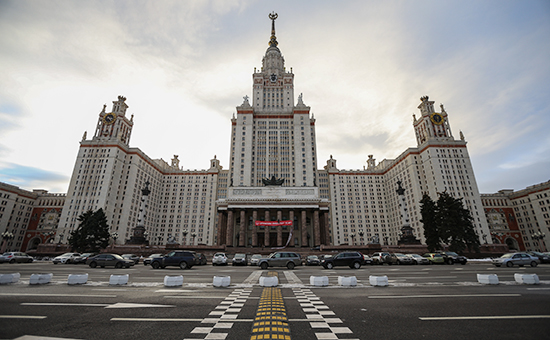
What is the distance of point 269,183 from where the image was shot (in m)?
72.3

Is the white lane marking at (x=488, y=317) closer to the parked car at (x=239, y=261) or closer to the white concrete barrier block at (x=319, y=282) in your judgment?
the white concrete barrier block at (x=319, y=282)

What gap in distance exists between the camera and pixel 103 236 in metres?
52.8

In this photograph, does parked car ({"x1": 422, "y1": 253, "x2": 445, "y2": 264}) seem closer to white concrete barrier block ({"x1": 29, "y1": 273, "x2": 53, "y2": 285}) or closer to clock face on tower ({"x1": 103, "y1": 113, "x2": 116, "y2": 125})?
white concrete barrier block ({"x1": 29, "y1": 273, "x2": 53, "y2": 285})

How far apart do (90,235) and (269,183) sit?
4367cm

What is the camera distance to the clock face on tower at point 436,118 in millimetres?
96688

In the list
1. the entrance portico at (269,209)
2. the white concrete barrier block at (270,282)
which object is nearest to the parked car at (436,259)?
the white concrete barrier block at (270,282)

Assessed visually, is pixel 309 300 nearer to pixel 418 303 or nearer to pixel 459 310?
pixel 418 303

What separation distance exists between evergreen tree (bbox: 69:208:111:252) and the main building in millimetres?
14888

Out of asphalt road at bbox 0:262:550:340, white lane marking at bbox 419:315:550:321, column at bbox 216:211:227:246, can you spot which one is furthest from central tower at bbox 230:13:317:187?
white lane marking at bbox 419:315:550:321

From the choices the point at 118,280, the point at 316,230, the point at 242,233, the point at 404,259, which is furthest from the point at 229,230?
the point at 118,280

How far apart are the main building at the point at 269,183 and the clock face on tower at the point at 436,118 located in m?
0.40

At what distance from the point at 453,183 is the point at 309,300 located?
9794 cm

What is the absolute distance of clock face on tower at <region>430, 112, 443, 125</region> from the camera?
96.7 m

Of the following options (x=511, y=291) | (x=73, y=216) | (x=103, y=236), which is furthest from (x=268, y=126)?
(x=511, y=291)
